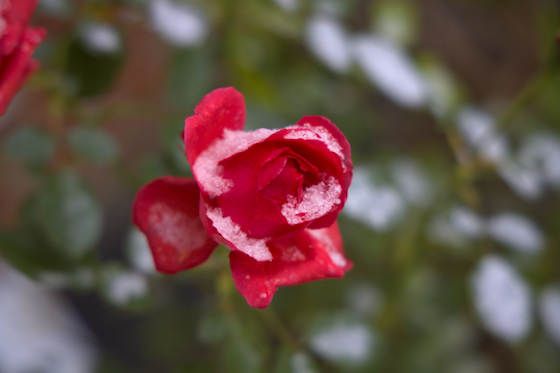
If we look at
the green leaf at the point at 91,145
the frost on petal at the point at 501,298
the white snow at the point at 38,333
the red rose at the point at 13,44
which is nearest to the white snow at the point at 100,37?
the green leaf at the point at 91,145

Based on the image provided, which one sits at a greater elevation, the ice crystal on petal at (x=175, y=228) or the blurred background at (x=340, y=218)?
the ice crystal on petal at (x=175, y=228)

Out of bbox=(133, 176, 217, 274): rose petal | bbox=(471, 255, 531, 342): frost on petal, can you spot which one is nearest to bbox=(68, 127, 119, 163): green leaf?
bbox=(133, 176, 217, 274): rose petal

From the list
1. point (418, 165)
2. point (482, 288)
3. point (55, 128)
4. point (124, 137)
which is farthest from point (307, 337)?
point (124, 137)

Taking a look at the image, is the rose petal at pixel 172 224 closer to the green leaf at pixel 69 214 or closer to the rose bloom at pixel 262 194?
the rose bloom at pixel 262 194

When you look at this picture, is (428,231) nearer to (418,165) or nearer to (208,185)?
(418,165)

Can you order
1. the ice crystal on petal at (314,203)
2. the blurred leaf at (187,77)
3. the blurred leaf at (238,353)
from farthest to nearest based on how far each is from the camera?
1. the blurred leaf at (187,77)
2. the blurred leaf at (238,353)
3. the ice crystal on petal at (314,203)

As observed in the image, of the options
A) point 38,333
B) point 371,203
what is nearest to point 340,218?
point 371,203

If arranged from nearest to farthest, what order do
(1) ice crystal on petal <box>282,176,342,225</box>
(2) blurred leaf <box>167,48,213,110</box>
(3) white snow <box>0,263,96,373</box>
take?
(1) ice crystal on petal <box>282,176,342,225</box> → (2) blurred leaf <box>167,48,213,110</box> → (3) white snow <box>0,263,96,373</box>

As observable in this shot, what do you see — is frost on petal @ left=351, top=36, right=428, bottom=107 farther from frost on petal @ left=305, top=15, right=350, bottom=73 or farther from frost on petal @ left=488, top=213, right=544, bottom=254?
frost on petal @ left=488, top=213, right=544, bottom=254
